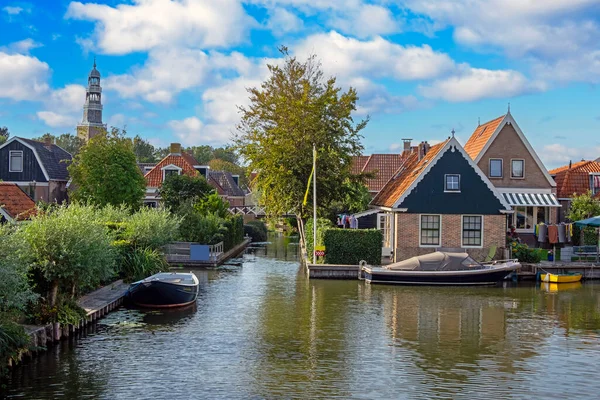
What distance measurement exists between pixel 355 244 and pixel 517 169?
43.4 ft

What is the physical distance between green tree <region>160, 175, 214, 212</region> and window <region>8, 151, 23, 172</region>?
12771 mm

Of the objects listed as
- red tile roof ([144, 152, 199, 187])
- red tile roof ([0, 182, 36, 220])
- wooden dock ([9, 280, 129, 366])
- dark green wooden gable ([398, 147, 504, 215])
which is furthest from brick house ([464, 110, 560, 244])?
red tile roof ([144, 152, 199, 187])

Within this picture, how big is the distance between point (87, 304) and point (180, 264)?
1771cm

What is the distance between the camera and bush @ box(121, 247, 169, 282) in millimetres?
33500

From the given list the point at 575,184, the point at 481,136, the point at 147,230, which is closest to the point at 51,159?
the point at 147,230

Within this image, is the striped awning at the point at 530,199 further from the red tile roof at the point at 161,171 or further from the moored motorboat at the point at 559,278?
the red tile roof at the point at 161,171

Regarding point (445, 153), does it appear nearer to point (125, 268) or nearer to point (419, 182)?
point (419, 182)

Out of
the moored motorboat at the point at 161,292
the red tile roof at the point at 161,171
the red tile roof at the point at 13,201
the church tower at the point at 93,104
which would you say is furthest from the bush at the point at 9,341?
the church tower at the point at 93,104

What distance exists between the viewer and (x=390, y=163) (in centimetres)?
6944

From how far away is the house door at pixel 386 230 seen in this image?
4294 cm

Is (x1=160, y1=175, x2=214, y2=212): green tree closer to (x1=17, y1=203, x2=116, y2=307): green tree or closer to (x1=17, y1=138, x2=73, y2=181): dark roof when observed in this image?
(x1=17, y1=138, x2=73, y2=181): dark roof

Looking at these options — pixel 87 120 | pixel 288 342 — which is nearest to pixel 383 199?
pixel 288 342

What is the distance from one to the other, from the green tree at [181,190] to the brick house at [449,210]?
2403 centimetres

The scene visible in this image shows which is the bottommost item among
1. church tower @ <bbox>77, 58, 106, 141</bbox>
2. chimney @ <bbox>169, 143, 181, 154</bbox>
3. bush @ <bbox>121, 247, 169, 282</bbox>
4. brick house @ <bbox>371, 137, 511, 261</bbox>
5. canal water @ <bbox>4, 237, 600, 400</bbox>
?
canal water @ <bbox>4, 237, 600, 400</bbox>
